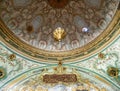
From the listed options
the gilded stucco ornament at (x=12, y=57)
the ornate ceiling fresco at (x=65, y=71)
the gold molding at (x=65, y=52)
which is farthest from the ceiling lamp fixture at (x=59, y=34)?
the gilded stucco ornament at (x=12, y=57)

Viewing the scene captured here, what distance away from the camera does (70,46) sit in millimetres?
10859

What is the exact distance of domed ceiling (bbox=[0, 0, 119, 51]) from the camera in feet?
34.3

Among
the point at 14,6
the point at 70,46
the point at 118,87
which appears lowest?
the point at 118,87

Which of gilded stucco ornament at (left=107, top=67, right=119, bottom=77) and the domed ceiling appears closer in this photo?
gilded stucco ornament at (left=107, top=67, right=119, bottom=77)

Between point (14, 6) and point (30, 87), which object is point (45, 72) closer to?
point (30, 87)

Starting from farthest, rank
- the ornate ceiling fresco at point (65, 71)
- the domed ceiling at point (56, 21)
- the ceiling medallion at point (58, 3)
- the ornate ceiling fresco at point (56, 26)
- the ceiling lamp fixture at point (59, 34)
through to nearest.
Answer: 1. the ceiling medallion at point (58, 3)
2. the domed ceiling at point (56, 21)
3. the ceiling lamp fixture at point (59, 34)
4. the ornate ceiling fresco at point (56, 26)
5. the ornate ceiling fresco at point (65, 71)

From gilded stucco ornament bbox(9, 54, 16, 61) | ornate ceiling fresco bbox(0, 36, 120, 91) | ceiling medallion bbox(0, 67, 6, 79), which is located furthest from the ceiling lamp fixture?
ceiling medallion bbox(0, 67, 6, 79)

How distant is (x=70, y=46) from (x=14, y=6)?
2.70m

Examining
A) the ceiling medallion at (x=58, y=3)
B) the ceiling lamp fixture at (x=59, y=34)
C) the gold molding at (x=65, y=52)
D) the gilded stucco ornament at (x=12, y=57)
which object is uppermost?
the ceiling medallion at (x=58, y=3)

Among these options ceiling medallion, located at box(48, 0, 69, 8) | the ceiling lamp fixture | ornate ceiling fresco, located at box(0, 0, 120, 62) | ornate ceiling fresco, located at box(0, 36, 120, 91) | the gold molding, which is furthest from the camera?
ceiling medallion, located at box(48, 0, 69, 8)

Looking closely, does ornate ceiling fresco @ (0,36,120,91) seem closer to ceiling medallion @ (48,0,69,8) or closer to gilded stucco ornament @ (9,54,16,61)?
gilded stucco ornament @ (9,54,16,61)

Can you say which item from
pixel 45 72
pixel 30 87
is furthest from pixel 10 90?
pixel 45 72

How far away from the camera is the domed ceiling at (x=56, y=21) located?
1045 cm

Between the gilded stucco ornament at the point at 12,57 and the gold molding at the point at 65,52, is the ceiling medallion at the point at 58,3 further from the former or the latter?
the gilded stucco ornament at the point at 12,57
